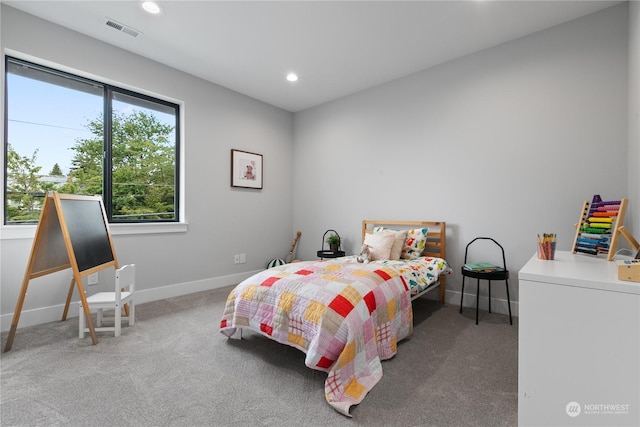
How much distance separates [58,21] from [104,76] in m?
0.51

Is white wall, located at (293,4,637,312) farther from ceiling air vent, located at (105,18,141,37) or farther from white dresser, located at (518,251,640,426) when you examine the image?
ceiling air vent, located at (105,18,141,37)

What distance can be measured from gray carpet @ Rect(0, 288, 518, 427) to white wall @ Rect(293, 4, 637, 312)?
1135mm

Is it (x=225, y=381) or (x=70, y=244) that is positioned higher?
(x=70, y=244)

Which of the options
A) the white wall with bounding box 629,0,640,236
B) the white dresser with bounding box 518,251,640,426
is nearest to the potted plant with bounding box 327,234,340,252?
the white wall with bounding box 629,0,640,236

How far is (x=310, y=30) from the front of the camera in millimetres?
2748

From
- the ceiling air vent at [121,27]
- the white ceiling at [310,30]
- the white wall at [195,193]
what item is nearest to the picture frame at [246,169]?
the white wall at [195,193]

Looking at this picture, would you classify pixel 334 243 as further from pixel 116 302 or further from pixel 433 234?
pixel 116 302

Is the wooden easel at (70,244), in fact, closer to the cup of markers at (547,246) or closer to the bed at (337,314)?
the bed at (337,314)

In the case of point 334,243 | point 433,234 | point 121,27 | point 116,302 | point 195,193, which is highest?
point 121,27

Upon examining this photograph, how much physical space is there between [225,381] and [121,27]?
3.15 metres

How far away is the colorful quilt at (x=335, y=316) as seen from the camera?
5.48ft

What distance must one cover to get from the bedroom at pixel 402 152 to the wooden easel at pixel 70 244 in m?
0.42

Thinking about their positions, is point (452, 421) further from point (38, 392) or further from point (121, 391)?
point (38, 392)

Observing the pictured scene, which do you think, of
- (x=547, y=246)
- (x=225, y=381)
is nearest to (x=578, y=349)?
(x=547, y=246)
